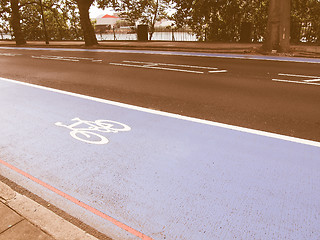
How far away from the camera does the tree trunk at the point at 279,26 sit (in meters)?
16.6

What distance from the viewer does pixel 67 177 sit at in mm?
4293

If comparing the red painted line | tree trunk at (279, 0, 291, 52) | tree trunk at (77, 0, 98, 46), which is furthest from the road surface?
tree trunk at (77, 0, 98, 46)

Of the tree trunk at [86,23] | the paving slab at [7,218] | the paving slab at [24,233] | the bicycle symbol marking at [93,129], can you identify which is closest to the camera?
the paving slab at [24,233]

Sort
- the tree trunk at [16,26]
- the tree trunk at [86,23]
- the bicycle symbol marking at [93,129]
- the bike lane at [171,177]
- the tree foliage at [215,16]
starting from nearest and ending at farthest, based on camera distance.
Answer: the bike lane at [171,177] < the bicycle symbol marking at [93,129] < the tree foliage at [215,16] < the tree trunk at [86,23] < the tree trunk at [16,26]

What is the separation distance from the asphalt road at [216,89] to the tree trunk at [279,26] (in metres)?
3.39

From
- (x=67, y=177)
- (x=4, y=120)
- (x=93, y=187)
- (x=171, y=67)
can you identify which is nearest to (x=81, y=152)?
(x=67, y=177)

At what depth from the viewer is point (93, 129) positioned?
6090 mm

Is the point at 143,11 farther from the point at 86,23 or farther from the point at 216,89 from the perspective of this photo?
the point at 216,89

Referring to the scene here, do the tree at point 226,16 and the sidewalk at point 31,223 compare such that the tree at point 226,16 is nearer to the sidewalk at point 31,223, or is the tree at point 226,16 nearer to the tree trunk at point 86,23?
the tree trunk at point 86,23

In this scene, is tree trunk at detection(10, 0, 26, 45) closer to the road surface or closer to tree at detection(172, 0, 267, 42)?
tree at detection(172, 0, 267, 42)

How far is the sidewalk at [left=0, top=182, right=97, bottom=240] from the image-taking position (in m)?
2.99

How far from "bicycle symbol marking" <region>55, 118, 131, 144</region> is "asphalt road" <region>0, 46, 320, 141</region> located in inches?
63.6

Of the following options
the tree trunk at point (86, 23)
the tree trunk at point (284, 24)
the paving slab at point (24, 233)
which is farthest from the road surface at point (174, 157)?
the tree trunk at point (86, 23)

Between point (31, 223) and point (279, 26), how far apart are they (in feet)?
56.5
